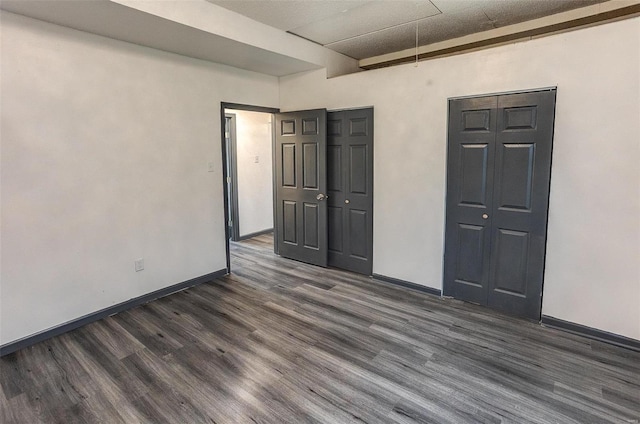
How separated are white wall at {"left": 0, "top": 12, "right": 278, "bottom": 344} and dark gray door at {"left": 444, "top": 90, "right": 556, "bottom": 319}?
2.67 metres

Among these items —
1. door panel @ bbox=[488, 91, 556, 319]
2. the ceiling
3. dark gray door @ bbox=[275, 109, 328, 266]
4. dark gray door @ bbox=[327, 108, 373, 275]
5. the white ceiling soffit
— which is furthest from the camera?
dark gray door @ bbox=[275, 109, 328, 266]

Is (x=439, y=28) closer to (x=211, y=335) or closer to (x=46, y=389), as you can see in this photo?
(x=211, y=335)

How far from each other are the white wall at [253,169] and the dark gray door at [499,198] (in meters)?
3.56

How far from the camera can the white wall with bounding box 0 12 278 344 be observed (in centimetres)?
267

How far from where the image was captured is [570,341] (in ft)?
9.13

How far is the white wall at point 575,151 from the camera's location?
8.49ft

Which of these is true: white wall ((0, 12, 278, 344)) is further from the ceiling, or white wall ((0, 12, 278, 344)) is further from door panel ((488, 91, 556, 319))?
door panel ((488, 91, 556, 319))

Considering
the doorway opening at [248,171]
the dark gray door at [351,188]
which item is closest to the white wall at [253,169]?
the doorway opening at [248,171]

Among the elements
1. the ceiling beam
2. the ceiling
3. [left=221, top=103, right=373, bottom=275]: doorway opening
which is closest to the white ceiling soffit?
the ceiling

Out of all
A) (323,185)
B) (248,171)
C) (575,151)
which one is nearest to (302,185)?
(323,185)

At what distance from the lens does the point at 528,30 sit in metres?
3.66

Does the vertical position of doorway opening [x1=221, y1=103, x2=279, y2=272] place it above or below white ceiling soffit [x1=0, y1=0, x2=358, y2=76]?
below

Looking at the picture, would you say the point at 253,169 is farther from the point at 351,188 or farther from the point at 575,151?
the point at 575,151

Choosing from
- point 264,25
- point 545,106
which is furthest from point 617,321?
point 264,25
